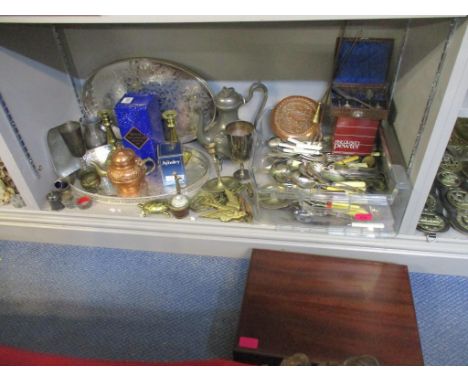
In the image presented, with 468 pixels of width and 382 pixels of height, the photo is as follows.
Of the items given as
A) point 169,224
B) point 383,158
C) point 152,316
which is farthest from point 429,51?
point 152,316

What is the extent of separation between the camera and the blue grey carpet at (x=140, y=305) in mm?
884

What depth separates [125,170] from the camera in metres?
1.06

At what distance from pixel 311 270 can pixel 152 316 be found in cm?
43

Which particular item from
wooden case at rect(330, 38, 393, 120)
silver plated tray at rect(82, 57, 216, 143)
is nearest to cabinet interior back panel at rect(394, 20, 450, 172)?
wooden case at rect(330, 38, 393, 120)

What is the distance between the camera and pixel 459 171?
1069 millimetres

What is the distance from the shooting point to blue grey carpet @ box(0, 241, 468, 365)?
884 millimetres

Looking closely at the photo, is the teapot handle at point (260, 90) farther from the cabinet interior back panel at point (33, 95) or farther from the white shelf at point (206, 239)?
the cabinet interior back panel at point (33, 95)

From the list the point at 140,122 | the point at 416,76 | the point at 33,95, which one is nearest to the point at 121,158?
the point at 140,122

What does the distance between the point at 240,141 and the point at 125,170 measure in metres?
0.34

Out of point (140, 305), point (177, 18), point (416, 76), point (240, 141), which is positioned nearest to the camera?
point (177, 18)

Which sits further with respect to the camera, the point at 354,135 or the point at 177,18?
the point at 354,135

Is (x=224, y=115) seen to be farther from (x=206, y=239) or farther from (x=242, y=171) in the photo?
(x=206, y=239)
